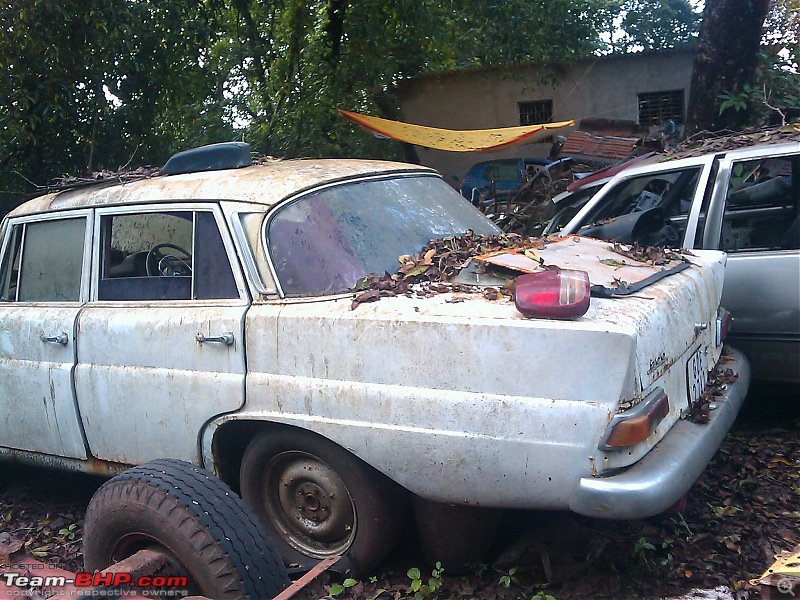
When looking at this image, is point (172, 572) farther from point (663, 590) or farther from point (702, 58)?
point (702, 58)

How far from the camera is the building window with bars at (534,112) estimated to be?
1575 cm

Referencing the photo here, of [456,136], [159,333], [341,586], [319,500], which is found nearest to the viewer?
[341,586]

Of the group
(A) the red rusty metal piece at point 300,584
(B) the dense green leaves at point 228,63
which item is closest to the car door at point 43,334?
(A) the red rusty metal piece at point 300,584

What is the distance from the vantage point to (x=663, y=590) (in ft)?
9.22

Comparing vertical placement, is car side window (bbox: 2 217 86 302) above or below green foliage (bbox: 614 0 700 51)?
below

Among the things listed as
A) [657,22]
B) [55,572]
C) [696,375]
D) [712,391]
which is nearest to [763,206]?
[712,391]

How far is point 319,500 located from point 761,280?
9.48 ft

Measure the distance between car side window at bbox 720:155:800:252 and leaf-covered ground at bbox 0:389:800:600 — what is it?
5.11 ft

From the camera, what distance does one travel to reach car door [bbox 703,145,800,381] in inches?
166

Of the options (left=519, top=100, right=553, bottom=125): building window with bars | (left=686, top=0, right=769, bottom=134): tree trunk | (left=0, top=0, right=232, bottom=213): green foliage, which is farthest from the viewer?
(left=519, top=100, right=553, bottom=125): building window with bars

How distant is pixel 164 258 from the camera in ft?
12.1

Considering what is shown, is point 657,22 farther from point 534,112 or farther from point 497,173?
point 497,173

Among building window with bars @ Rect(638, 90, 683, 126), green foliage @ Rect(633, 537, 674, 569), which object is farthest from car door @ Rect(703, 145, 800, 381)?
building window with bars @ Rect(638, 90, 683, 126)

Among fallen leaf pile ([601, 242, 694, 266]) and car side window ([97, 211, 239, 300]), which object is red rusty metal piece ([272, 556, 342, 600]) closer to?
car side window ([97, 211, 239, 300])
